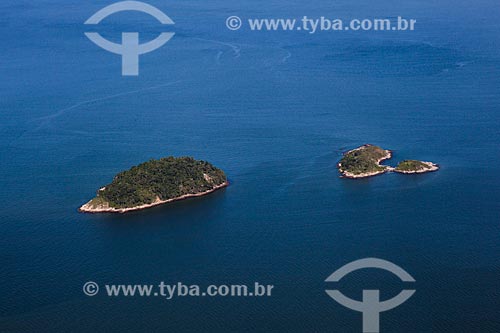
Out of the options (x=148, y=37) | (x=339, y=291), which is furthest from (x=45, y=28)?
(x=339, y=291)

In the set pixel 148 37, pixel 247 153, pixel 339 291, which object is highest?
pixel 148 37

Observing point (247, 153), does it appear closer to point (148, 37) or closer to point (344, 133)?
point (344, 133)

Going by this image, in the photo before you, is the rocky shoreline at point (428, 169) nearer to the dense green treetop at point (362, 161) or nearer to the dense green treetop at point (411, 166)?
the dense green treetop at point (411, 166)

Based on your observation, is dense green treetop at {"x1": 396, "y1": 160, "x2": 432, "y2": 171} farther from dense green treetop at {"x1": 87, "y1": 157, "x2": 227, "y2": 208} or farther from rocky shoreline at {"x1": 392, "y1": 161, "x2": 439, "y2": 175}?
dense green treetop at {"x1": 87, "y1": 157, "x2": 227, "y2": 208}
